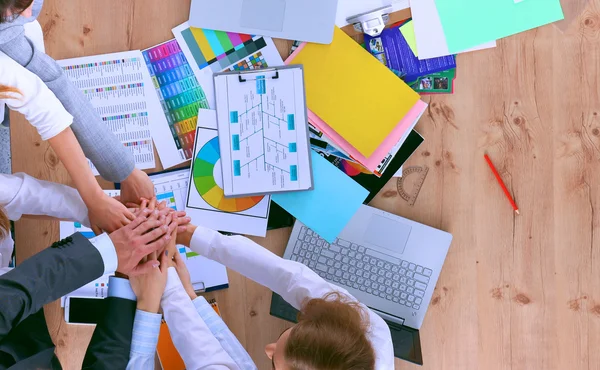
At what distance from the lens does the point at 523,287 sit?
109 cm

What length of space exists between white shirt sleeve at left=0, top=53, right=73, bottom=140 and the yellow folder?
0.47 meters

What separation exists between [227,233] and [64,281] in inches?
13.7

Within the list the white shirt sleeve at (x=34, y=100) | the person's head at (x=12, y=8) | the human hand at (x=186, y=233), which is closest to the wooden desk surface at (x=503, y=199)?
the human hand at (x=186, y=233)

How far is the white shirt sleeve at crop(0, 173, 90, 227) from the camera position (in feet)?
3.29

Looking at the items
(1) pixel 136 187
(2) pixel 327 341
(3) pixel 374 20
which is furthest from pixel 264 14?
(2) pixel 327 341

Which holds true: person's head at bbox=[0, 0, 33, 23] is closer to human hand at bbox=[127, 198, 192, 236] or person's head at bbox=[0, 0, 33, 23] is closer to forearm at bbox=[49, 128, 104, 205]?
forearm at bbox=[49, 128, 104, 205]

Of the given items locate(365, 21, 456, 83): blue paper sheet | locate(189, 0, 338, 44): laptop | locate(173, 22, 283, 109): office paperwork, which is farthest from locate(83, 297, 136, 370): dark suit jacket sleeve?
locate(365, 21, 456, 83): blue paper sheet

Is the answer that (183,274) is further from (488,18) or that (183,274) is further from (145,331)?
(488,18)

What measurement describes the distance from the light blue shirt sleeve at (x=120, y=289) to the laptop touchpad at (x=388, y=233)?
48 centimetres

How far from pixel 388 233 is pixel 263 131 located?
0.33 meters

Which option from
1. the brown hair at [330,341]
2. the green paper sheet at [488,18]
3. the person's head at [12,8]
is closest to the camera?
the person's head at [12,8]

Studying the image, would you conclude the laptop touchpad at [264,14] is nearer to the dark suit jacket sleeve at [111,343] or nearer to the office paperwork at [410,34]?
the office paperwork at [410,34]

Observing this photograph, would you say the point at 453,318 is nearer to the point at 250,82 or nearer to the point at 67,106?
the point at 250,82

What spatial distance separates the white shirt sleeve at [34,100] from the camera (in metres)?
0.88
